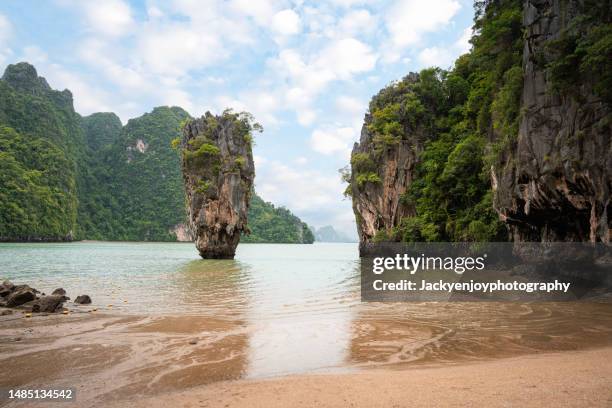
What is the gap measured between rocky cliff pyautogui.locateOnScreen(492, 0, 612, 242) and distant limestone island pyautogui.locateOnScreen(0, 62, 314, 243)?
72494 millimetres

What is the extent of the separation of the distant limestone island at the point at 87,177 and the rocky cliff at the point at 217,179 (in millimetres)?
43956

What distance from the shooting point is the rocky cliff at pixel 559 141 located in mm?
9703

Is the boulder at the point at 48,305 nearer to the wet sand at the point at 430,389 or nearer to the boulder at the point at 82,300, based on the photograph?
the boulder at the point at 82,300

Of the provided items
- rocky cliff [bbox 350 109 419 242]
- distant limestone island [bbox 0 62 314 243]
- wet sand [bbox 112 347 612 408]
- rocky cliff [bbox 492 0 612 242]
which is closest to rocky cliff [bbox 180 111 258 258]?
rocky cliff [bbox 350 109 419 242]

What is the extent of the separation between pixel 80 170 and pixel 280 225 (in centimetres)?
5581

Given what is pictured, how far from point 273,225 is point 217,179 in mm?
76227

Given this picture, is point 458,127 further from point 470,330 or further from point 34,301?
point 34,301

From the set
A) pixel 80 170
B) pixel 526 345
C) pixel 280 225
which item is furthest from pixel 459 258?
pixel 80 170

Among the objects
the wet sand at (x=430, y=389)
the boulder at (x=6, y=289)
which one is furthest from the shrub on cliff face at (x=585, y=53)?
the boulder at (x=6, y=289)

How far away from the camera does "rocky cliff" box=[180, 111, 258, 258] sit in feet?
114

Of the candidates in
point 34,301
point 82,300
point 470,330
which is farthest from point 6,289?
point 470,330

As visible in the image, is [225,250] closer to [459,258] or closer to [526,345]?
[459,258]

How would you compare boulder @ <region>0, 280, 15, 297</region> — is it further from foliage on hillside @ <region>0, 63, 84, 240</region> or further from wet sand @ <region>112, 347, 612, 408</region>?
foliage on hillside @ <region>0, 63, 84, 240</region>

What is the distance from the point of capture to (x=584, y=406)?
10.8ft
